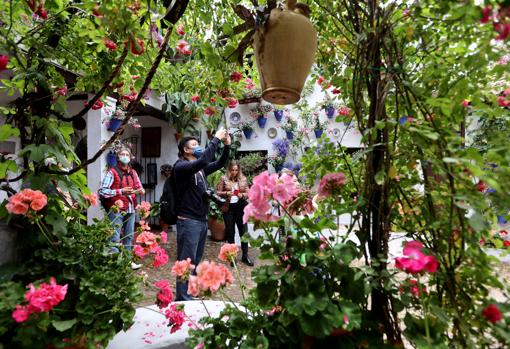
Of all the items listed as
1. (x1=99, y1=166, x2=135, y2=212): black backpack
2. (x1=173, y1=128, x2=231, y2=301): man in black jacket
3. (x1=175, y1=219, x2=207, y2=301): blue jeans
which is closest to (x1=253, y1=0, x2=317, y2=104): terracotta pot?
(x1=173, y1=128, x2=231, y2=301): man in black jacket

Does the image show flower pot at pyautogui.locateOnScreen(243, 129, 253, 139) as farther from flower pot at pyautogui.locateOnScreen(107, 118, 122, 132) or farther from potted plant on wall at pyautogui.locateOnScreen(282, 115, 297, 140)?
flower pot at pyautogui.locateOnScreen(107, 118, 122, 132)

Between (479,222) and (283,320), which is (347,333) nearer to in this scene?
(283,320)

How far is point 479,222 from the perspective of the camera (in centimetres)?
63

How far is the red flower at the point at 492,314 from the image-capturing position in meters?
0.67

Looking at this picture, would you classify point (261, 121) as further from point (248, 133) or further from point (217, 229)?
point (217, 229)


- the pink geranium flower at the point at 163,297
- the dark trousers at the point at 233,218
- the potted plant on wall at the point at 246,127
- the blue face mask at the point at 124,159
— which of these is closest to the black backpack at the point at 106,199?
the blue face mask at the point at 124,159

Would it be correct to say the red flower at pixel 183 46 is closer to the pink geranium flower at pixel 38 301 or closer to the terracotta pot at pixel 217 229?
the pink geranium flower at pixel 38 301

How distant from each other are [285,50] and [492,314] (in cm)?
91

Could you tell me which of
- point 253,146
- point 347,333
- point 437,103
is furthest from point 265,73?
point 253,146

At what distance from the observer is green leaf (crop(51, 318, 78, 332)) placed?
79 centimetres

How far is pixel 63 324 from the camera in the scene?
80 cm

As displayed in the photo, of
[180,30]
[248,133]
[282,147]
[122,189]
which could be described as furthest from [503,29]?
[248,133]

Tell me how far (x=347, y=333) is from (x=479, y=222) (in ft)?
1.29

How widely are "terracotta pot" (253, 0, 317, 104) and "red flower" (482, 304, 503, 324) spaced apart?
32.5 inches
